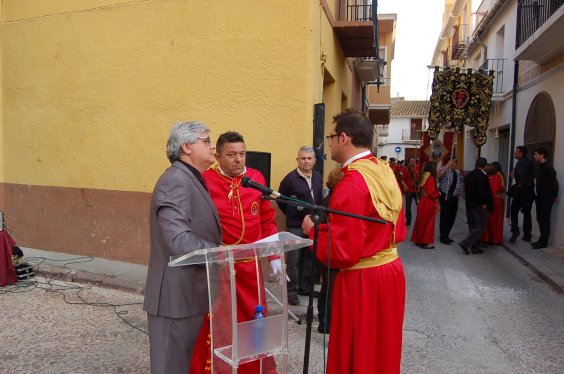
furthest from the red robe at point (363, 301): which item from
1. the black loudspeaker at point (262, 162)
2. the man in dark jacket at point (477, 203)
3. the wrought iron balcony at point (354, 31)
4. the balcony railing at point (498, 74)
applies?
the balcony railing at point (498, 74)

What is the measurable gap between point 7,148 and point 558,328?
8.67 m

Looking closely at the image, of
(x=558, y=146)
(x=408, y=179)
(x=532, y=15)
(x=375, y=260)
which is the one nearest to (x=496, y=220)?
(x=558, y=146)

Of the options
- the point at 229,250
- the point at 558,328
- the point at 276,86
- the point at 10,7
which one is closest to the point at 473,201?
the point at 558,328

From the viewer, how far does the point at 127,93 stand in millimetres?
7160

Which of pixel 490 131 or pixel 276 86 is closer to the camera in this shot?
pixel 276 86

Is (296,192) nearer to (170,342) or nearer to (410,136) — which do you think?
(170,342)

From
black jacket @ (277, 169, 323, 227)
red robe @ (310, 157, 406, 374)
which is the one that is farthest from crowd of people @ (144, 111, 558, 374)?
black jacket @ (277, 169, 323, 227)

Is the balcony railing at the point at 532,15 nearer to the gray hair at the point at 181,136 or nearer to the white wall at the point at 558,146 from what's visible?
the white wall at the point at 558,146

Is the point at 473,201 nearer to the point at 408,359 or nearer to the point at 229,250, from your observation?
the point at 408,359

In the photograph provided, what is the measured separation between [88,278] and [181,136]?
461cm

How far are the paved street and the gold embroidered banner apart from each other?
5658 mm

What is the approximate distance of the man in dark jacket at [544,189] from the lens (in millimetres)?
8891

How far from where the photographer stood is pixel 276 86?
6207 millimetres

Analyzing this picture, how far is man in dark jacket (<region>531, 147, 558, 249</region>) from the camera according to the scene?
8.89 m
